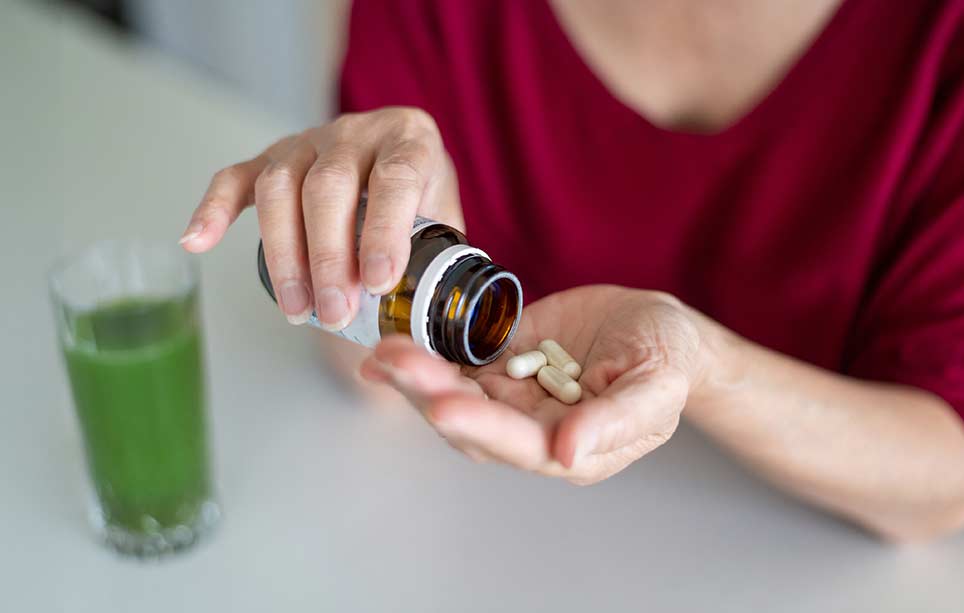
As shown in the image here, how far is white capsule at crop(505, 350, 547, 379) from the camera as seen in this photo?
700 mm

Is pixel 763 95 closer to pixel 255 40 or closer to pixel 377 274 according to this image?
pixel 377 274

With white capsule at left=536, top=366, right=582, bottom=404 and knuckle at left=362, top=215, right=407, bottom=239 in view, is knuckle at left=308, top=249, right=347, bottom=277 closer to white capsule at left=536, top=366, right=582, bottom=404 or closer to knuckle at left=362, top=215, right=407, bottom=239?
knuckle at left=362, top=215, right=407, bottom=239

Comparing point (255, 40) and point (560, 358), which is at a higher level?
point (560, 358)

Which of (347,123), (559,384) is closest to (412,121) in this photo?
(347,123)

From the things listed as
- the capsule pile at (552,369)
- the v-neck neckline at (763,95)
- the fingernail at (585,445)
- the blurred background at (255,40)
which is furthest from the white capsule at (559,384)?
the blurred background at (255,40)

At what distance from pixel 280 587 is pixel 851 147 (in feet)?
2.40

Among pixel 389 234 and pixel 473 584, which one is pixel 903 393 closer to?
pixel 473 584

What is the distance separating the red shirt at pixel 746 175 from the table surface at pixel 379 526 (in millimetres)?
210

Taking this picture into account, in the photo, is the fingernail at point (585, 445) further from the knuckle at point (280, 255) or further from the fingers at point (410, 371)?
the knuckle at point (280, 255)

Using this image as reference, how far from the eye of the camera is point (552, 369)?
2.30ft

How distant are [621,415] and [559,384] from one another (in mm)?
111

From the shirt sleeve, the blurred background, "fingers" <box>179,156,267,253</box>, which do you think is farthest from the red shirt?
the blurred background

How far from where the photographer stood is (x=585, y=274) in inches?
45.8

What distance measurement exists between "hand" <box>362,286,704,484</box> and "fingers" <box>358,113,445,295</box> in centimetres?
7
